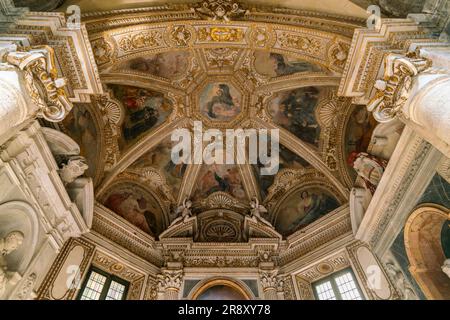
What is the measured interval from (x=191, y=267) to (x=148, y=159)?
16.4ft

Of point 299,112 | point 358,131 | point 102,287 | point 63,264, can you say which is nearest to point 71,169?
point 63,264

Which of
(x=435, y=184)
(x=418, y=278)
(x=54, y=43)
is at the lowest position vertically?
(x=418, y=278)

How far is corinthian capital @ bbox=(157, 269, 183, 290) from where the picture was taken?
9.80 m

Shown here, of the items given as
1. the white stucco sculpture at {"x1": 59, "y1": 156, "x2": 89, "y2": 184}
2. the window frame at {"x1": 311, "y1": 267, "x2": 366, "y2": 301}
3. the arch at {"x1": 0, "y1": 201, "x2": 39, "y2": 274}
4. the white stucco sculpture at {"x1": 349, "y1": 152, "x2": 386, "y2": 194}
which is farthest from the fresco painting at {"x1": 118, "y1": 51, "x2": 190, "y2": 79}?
the window frame at {"x1": 311, "y1": 267, "x2": 366, "y2": 301}

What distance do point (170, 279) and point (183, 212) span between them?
2955 mm

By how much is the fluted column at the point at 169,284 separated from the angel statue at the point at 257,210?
3.78 meters

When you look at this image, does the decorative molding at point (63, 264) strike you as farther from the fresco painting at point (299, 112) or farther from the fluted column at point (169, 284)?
the fresco painting at point (299, 112)

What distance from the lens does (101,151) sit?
11.0m

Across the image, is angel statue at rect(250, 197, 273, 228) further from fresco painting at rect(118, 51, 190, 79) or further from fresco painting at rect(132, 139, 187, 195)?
fresco painting at rect(118, 51, 190, 79)

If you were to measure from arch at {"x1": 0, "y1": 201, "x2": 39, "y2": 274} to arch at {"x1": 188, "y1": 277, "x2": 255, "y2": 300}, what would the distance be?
5.04 metres

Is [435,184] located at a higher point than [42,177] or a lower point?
lower

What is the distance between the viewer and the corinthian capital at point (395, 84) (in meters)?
4.99
